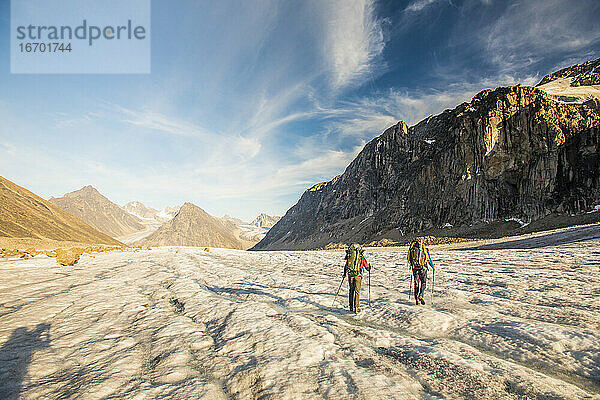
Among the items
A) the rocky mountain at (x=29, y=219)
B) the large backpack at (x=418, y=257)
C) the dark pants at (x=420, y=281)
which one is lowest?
the dark pants at (x=420, y=281)

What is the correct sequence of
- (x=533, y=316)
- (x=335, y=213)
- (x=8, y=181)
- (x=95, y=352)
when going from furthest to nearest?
1. (x=335, y=213)
2. (x=8, y=181)
3. (x=533, y=316)
4. (x=95, y=352)

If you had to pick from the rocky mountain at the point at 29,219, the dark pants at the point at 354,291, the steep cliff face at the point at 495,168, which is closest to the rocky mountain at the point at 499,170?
the steep cliff face at the point at 495,168

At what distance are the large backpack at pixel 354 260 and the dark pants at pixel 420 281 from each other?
2.46 m

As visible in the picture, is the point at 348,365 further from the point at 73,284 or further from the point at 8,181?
the point at 8,181

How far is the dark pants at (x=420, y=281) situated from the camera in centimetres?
989

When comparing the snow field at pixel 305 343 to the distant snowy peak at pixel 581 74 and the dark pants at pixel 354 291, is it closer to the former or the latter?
the dark pants at pixel 354 291

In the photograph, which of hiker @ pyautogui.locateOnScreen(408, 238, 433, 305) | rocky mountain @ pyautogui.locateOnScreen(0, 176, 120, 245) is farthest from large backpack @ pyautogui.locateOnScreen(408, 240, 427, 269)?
rocky mountain @ pyautogui.locateOnScreen(0, 176, 120, 245)

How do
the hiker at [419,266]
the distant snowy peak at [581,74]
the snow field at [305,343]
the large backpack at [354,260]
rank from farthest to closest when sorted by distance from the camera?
the distant snowy peak at [581,74]
the hiker at [419,266]
the large backpack at [354,260]
the snow field at [305,343]

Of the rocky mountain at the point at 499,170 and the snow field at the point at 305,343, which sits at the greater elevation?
the rocky mountain at the point at 499,170

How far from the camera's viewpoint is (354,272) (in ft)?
30.6

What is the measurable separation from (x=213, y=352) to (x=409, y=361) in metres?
4.34

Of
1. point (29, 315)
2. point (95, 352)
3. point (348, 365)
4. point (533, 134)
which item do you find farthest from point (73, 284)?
point (533, 134)

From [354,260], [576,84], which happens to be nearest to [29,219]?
[354,260]

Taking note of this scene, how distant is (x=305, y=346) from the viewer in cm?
622
